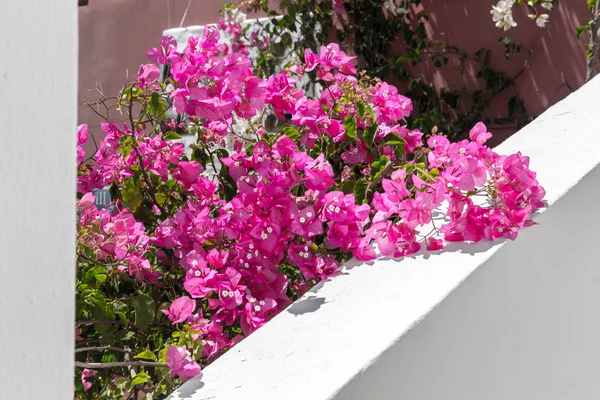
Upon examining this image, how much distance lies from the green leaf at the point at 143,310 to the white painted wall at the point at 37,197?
30.6 inches

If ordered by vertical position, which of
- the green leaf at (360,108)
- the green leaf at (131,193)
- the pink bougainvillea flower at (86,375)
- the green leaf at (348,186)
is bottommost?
the pink bougainvillea flower at (86,375)

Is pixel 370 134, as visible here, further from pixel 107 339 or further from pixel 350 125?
pixel 107 339

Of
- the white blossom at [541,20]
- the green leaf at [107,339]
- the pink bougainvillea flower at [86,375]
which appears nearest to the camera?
the green leaf at [107,339]

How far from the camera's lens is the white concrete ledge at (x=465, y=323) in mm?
1350

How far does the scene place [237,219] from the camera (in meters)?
1.71

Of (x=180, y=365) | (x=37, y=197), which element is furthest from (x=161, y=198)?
(x=37, y=197)

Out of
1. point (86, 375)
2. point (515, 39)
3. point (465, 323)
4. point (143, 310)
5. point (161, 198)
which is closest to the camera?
point (465, 323)

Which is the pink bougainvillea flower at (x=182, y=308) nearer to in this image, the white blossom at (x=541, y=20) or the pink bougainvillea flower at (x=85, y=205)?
the pink bougainvillea flower at (x=85, y=205)

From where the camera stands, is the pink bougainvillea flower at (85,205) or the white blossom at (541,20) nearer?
the pink bougainvillea flower at (85,205)

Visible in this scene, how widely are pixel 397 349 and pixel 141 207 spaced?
0.92 metres

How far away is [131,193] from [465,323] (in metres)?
0.91

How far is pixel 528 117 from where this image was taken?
413 cm

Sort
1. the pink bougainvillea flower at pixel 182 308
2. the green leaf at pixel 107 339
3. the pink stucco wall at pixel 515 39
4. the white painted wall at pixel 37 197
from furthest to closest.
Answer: the pink stucco wall at pixel 515 39
the green leaf at pixel 107 339
the pink bougainvillea flower at pixel 182 308
the white painted wall at pixel 37 197

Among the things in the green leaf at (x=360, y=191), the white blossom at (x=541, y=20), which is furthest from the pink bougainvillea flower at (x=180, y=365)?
the white blossom at (x=541, y=20)
